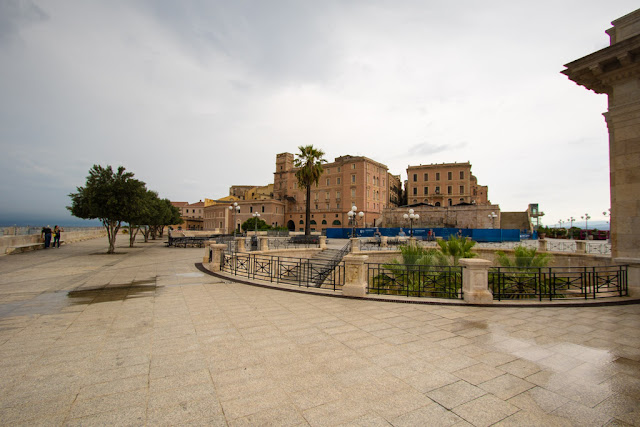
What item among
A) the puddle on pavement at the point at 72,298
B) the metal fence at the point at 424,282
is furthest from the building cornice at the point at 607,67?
the puddle on pavement at the point at 72,298

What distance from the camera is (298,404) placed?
3111mm

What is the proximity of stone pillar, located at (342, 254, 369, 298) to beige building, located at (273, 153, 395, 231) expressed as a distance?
Result: 45.4 m

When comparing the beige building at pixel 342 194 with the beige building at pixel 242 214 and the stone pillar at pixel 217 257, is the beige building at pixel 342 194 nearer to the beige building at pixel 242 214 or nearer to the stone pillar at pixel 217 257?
the beige building at pixel 242 214

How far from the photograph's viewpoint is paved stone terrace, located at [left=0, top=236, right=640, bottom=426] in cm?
296

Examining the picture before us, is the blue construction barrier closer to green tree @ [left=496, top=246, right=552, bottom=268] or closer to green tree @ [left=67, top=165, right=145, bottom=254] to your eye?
green tree @ [left=496, top=246, right=552, bottom=268]

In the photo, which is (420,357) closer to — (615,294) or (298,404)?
(298,404)

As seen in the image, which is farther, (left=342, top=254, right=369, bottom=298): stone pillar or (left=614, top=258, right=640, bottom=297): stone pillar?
(left=342, top=254, right=369, bottom=298): stone pillar

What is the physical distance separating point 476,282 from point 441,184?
58.9 metres

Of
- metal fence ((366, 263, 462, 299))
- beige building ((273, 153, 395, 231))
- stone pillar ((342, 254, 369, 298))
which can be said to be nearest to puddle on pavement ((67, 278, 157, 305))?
stone pillar ((342, 254, 369, 298))

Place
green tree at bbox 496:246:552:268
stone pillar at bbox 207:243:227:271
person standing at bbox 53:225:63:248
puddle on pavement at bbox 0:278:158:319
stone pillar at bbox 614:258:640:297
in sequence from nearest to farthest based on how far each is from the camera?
puddle on pavement at bbox 0:278:158:319
stone pillar at bbox 614:258:640:297
green tree at bbox 496:246:552:268
stone pillar at bbox 207:243:227:271
person standing at bbox 53:225:63:248

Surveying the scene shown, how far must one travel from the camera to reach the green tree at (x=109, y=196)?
20.5 meters

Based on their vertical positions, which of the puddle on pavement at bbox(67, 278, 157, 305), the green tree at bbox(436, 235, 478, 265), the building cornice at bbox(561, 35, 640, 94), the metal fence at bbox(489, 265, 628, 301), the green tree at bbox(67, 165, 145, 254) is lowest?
the puddle on pavement at bbox(67, 278, 157, 305)

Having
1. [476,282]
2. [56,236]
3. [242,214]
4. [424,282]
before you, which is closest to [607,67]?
[476,282]

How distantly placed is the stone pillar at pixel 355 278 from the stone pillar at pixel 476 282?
269 centimetres
